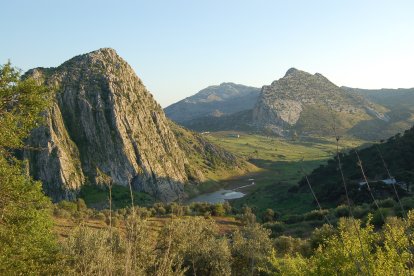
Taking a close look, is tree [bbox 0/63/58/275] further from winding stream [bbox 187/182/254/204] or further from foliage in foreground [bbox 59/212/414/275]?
winding stream [bbox 187/182/254/204]

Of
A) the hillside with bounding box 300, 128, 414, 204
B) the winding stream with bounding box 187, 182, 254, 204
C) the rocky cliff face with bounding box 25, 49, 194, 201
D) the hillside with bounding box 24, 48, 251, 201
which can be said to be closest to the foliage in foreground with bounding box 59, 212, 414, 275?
the hillside with bounding box 300, 128, 414, 204

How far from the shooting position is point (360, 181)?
7656 centimetres

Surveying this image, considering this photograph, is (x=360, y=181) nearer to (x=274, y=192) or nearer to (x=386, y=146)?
(x=386, y=146)

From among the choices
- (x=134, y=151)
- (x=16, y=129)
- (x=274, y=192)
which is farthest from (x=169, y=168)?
(x=16, y=129)

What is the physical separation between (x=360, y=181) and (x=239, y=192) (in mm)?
64542

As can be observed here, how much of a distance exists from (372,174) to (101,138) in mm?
99377

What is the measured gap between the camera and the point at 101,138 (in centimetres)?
14488

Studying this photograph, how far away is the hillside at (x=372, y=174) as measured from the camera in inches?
2675

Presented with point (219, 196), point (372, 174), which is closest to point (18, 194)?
point (372, 174)

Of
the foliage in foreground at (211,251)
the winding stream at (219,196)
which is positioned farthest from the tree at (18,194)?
the winding stream at (219,196)

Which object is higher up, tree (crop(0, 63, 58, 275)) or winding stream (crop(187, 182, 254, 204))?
tree (crop(0, 63, 58, 275))

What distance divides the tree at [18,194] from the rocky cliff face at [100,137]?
10571cm

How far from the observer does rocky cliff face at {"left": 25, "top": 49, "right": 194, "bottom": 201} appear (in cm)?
12875

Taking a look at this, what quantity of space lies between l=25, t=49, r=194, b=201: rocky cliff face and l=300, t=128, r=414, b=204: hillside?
57.3 metres
